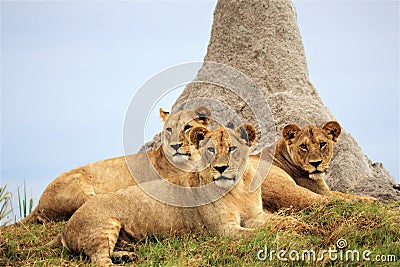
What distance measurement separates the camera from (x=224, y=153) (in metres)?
6.21

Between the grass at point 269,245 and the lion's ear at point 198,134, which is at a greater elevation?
the lion's ear at point 198,134

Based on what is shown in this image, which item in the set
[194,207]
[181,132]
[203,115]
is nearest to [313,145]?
[203,115]

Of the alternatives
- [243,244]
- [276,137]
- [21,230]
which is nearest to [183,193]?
[243,244]

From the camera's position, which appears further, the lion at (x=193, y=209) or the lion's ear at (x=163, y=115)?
the lion's ear at (x=163, y=115)

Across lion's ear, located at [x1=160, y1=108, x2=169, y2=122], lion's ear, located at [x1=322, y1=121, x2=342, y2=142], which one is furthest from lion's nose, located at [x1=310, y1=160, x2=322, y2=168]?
lion's ear, located at [x1=160, y1=108, x2=169, y2=122]

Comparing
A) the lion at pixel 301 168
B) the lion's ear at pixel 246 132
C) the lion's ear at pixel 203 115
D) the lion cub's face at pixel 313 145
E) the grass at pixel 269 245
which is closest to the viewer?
the grass at pixel 269 245

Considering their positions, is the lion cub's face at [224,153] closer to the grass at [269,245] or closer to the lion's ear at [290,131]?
the grass at [269,245]

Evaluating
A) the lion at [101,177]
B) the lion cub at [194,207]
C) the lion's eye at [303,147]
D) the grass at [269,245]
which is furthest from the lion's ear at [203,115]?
the grass at [269,245]

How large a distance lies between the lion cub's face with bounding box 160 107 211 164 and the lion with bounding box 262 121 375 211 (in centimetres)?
114

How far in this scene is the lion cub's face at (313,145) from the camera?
8.19 meters

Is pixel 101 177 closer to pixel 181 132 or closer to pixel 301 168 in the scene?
pixel 181 132

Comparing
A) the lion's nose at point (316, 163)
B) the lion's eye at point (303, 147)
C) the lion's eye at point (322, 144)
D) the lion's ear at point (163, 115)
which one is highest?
the lion's ear at point (163, 115)

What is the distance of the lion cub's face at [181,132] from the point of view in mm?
7781

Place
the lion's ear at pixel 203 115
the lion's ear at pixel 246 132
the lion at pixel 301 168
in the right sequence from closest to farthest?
the lion's ear at pixel 246 132 → the lion at pixel 301 168 → the lion's ear at pixel 203 115
